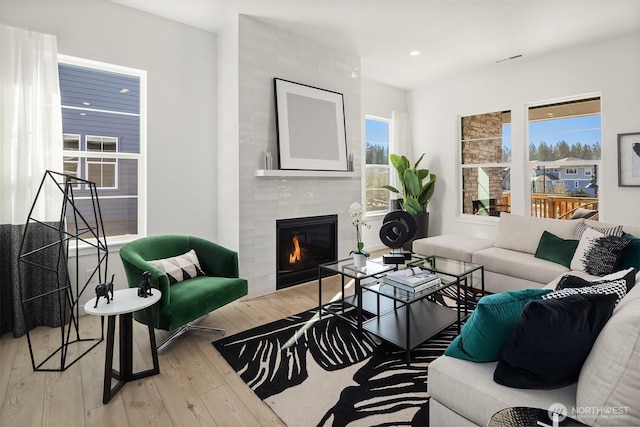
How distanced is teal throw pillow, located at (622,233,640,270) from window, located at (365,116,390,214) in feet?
11.6

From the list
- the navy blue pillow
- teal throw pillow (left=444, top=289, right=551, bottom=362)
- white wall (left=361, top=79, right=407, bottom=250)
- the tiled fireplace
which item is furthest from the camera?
white wall (left=361, top=79, right=407, bottom=250)

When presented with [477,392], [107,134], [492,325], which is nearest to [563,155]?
[492,325]

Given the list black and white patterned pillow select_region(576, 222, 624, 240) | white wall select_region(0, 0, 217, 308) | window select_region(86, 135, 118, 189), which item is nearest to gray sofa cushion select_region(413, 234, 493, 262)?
black and white patterned pillow select_region(576, 222, 624, 240)

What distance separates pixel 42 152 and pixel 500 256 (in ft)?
14.2

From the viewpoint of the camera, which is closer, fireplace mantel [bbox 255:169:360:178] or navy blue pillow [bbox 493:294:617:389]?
navy blue pillow [bbox 493:294:617:389]

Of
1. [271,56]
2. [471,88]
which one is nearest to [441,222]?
[471,88]

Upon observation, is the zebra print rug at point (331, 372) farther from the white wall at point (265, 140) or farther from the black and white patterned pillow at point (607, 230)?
the black and white patterned pillow at point (607, 230)

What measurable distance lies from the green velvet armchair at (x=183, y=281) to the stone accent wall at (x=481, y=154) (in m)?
4.21

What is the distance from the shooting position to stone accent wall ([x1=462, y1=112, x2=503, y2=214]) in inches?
206

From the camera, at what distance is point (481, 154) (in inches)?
214

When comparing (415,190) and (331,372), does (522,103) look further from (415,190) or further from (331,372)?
(331,372)

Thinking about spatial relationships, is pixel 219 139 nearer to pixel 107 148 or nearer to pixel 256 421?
pixel 107 148

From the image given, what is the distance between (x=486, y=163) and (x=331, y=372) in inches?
175

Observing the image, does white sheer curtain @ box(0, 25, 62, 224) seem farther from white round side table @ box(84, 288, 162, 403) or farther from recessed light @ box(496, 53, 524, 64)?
recessed light @ box(496, 53, 524, 64)
